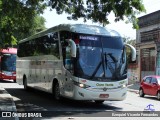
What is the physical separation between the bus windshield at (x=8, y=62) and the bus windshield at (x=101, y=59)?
2404cm

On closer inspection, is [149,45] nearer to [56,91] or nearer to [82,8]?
[82,8]

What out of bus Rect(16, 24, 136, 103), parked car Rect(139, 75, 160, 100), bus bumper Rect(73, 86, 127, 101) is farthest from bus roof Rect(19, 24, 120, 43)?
parked car Rect(139, 75, 160, 100)

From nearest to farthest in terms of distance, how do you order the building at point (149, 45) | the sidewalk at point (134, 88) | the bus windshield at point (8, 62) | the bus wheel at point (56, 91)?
the bus wheel at point (56, 91) → the sidewalk at point (134, 88) → the bus windshield at point (8, 62) → the building at point (149, 45)

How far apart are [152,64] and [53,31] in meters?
26.9

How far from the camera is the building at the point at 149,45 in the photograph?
42.0 metres

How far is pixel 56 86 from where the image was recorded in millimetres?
18125

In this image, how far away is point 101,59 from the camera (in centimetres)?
1592

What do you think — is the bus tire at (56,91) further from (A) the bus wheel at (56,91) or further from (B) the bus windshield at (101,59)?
(B) the bus windshield at (101,59)

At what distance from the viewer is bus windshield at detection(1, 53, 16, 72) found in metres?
39.1

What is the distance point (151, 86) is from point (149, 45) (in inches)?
764

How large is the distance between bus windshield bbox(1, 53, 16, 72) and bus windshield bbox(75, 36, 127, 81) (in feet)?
78.9

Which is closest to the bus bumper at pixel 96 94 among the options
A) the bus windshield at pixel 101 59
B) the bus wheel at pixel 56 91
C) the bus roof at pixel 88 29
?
the bus windshield at pixel 101 59

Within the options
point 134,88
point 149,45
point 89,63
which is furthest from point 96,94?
point 149,45

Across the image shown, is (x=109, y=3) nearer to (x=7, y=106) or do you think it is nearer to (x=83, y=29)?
(x=83, y=29)
